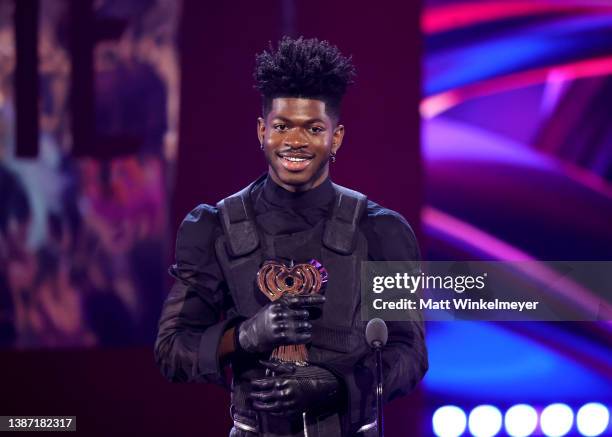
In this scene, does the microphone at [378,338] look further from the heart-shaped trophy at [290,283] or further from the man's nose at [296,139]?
the man's nose at [296,139]

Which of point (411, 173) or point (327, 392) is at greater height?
point (411, 173)

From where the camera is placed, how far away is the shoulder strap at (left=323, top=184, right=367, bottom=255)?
223 centimetres

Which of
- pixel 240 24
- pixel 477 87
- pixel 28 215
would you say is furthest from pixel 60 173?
pixel 477 87

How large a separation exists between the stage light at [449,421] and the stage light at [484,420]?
0.13 feet

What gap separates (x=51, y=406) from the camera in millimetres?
3932

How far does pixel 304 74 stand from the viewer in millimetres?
2197

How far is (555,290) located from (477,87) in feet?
3.06

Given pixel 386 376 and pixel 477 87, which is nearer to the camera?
pixel 386 376

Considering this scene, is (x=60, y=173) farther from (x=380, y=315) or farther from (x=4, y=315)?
(x=380, y=315)

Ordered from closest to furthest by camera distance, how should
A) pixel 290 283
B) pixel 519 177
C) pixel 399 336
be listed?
pixel 290 283
pixel 399 336
pixel 519 177

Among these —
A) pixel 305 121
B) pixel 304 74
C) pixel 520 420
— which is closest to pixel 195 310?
pixel 305 121

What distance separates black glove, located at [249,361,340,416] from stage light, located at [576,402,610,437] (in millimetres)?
2162

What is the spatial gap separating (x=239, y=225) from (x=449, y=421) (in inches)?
80.6

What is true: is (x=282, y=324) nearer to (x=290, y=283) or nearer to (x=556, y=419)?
(x=290, y=283)
